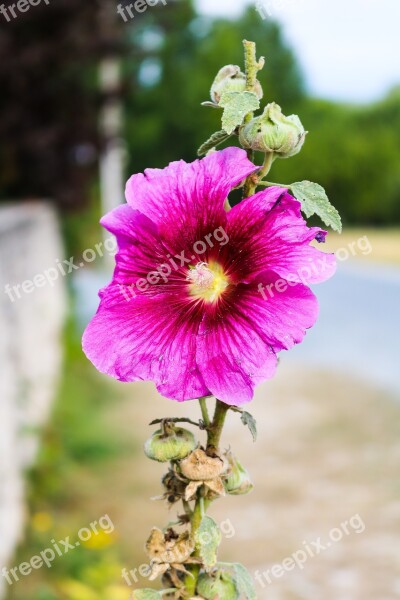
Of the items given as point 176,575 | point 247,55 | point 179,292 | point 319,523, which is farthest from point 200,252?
point 319,523

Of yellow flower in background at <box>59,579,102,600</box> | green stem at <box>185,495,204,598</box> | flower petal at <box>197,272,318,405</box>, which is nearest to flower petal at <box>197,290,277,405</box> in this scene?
flower petal at <box>197,272,318,405</box>

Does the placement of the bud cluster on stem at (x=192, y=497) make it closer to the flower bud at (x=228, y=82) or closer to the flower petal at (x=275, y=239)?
the flower petal at (x=275, y=239)

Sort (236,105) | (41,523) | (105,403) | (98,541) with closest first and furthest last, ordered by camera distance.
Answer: (236,105) → (98,541) → (41,523) → (105,403)

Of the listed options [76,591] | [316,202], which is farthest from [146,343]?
[76,591]

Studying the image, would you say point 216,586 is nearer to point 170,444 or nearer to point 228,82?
point 170,444

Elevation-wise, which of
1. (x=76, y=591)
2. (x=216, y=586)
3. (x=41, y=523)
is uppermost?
(x=41, y=523)

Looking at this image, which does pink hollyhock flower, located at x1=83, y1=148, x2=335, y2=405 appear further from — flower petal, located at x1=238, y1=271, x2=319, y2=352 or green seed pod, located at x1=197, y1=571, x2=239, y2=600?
green seed pod, located at x1=197, y1=571, x2=239, y2=600
